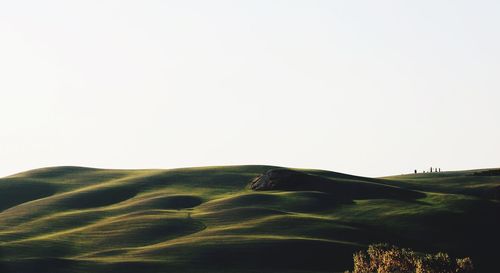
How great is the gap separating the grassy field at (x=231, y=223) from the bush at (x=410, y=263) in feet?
53.9

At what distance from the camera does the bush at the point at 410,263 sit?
88.0 meters

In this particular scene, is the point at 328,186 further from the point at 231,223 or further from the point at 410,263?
the point at 410,263

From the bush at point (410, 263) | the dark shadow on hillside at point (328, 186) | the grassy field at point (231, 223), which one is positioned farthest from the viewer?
the dark shadow on hillside at point (328, 186)

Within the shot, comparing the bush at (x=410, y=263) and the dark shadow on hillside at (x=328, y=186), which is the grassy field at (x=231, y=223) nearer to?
the dark shadow on hillside at (x=328, y=186)

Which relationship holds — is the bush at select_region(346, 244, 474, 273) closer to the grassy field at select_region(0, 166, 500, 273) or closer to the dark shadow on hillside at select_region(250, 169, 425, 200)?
the grassy field at select_region(0, 166, 500, 273)

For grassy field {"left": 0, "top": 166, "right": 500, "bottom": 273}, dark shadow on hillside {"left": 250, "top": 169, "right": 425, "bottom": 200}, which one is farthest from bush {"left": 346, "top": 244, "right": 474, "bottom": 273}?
dark shadow on hillside {"left": 250, "top": 169, "right": 425, "bottom": 200}

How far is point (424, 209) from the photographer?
14088cm

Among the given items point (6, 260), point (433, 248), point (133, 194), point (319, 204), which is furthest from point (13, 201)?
point (433, 248)

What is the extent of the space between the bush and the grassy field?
16439 mm

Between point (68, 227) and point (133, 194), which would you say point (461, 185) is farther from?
point (68, 227)

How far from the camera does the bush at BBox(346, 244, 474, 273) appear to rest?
88000 mm

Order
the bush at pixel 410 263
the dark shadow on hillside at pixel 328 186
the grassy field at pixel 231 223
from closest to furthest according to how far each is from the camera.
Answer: the bush at pixel 410 263 < the grassy field at pixel 231 223 < the dark shadow on hillside at pixel 328 186

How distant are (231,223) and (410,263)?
44.2 meters

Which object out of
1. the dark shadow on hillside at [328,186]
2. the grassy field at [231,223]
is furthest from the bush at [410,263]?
the dark shadow on hillside at [328,186]
